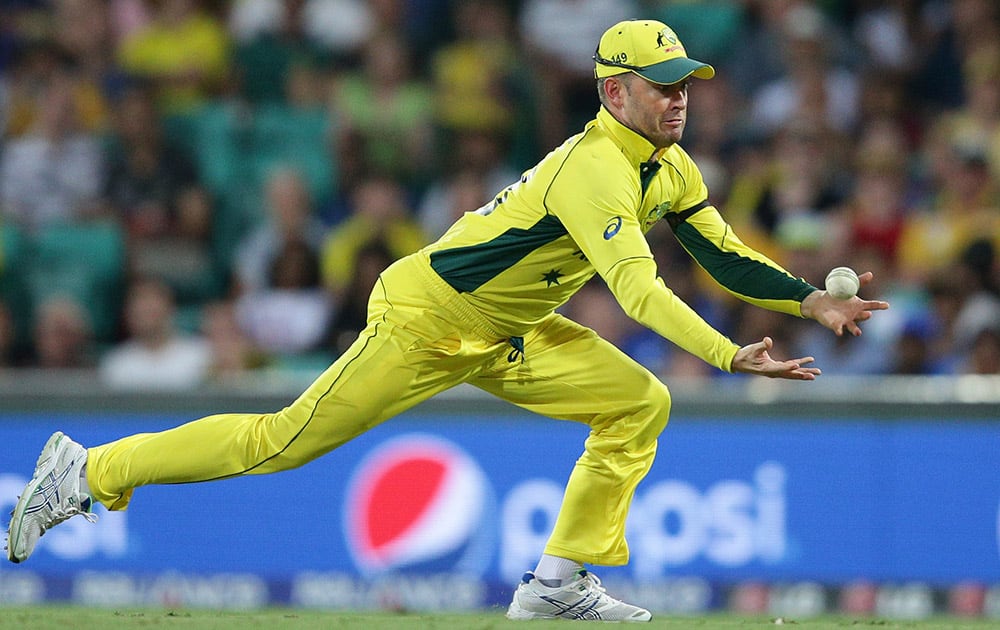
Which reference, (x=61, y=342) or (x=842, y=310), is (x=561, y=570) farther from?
(x=61, y=342)

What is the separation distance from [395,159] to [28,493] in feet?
Result: 19.3

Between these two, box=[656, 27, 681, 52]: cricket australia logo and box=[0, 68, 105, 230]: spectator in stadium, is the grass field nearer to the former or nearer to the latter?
box=[656, 27, 681, 52]: cricket australia logo

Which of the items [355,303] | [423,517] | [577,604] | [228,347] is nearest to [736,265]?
[577,604]

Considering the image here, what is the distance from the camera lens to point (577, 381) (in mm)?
6484

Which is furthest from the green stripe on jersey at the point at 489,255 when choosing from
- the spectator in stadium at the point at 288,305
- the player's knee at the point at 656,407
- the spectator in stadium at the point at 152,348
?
the spectator in stadium at the point at 288,305

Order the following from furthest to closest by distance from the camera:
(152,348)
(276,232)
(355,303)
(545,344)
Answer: (276,232), (152,348), (355,303), (545,344)

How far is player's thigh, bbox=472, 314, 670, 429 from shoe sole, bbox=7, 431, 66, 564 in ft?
5.56

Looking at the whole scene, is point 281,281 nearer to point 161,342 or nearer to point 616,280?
point 161,342

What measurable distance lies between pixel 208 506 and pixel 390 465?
105 cm

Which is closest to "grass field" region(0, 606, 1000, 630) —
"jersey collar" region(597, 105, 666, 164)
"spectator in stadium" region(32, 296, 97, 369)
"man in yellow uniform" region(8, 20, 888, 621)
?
"man in yellow uniform" region(8, 20, 888, 621)

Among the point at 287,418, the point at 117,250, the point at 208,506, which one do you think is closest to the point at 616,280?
the point at 287,418

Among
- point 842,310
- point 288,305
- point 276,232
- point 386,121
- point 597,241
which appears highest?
point 386,121

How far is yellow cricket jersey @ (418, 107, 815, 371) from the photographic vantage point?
584cm

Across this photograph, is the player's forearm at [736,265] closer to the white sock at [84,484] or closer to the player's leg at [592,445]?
the player's leg at [592,445]
